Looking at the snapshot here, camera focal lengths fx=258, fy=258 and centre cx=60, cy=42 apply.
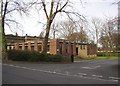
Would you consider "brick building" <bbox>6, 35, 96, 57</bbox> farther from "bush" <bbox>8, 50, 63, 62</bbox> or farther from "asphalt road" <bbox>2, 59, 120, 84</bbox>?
"asphalt road" <bbox>2, 59, 120, 84</bbox>

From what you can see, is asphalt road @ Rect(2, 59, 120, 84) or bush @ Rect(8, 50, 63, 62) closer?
asphalt road @ Rect(2, 59, 120, 84)

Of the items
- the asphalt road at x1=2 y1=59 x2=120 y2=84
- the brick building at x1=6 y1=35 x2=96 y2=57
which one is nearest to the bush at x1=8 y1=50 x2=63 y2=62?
the asphalt road at x1=2 y1=59 x2=120 y2=84

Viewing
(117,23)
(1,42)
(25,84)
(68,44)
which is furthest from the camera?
(68,44)

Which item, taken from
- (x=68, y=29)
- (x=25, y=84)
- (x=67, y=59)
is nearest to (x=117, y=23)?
(x=25, y=84)

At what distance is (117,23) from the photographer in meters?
22.3

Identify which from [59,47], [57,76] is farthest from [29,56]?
[59,47]

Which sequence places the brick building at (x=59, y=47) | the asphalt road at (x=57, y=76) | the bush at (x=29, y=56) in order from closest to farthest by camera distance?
1. the asphalt road at (x=57, y=76)
2. the bush at (x=29, y=56)
3. the brick building at (x=59, y=47)

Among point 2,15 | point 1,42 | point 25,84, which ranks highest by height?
point 2,15

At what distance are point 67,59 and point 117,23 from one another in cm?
1718

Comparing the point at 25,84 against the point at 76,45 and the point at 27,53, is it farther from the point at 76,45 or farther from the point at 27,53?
the point at 76,45

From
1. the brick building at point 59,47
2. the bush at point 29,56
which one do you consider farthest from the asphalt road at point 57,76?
the brick building at point 59,47

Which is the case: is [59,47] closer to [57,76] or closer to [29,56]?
[29,56]

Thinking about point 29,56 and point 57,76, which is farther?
point 29,56

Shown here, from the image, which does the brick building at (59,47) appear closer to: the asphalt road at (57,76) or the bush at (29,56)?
the bush at (29,56)
